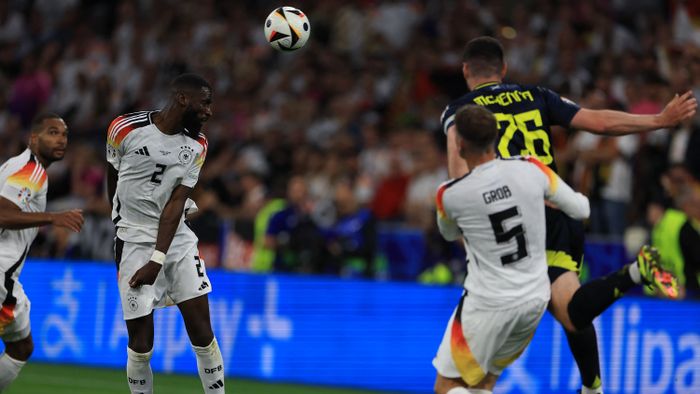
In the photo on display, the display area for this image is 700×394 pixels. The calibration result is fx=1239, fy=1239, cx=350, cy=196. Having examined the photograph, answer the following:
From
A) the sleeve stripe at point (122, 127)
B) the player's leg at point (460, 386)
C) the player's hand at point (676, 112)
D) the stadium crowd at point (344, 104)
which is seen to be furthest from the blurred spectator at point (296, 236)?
the player's leg at point (460, 386)

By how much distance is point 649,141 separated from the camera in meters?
14.3

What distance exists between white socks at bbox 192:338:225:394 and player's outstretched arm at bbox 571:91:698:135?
301 cm

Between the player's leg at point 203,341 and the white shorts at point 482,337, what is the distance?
2.01 m

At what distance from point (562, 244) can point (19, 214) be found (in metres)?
3.98

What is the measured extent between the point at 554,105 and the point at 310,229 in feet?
21.6

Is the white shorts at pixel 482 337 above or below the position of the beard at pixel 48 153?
below

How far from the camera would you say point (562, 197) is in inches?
292

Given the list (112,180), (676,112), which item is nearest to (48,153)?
(112,180)

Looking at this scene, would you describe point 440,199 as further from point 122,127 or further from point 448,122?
point 122,127

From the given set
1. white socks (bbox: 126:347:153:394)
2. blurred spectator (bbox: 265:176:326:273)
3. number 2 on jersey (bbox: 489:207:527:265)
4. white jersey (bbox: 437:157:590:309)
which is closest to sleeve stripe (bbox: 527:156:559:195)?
white jersey (bbox: 437:157:590:309)

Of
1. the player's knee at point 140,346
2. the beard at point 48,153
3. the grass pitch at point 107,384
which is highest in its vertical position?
the beard at point 48,153

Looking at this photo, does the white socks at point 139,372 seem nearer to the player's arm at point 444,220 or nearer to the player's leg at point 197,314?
the player's leg at point 197,314

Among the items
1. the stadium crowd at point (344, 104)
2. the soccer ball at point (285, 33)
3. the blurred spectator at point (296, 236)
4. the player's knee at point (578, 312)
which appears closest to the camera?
the player's knee at point (578, 312)

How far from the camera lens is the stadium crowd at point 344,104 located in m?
14.1
